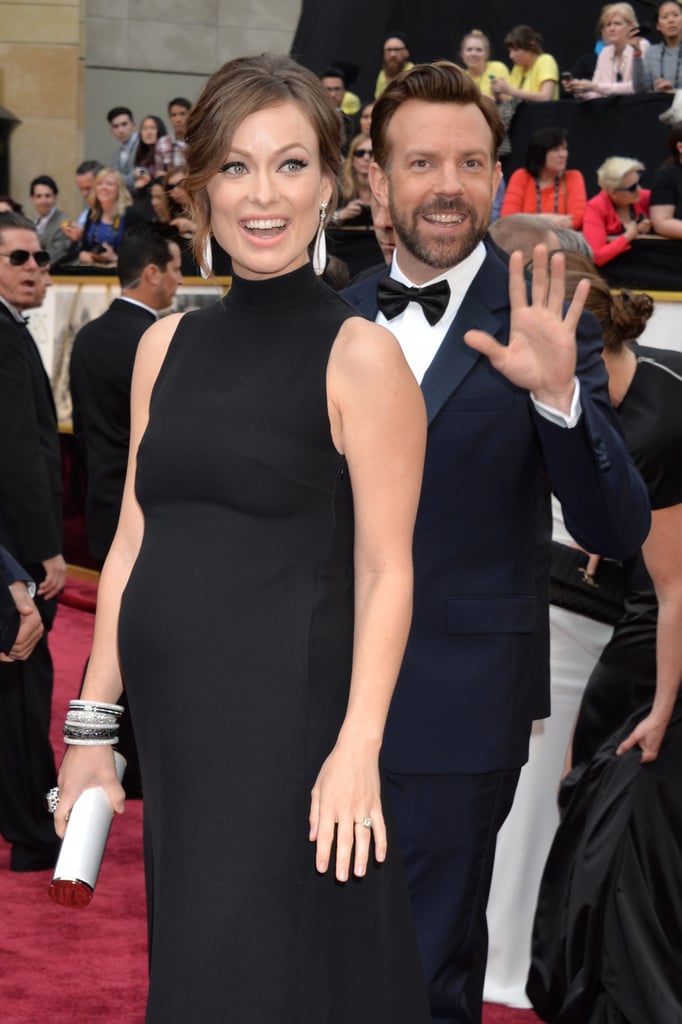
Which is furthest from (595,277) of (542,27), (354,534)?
(542,27)

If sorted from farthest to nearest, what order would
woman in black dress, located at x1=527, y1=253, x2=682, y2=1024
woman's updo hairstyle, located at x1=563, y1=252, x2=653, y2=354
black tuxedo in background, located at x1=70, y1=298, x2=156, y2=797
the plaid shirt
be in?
the plaid shirt < black tuxedo in background, located at x1=70, y1=298, x2=156, y2=797 < woman in black dress, located at x1=527, y1=253, x2=682, y2=1024 < woman's updo hairstyle, located at x1=563, y1=252, x2=653, y2=354

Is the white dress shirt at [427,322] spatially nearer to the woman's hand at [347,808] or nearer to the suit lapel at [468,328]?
the suit lapel at [468,328]

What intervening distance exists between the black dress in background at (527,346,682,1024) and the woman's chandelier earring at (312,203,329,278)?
4.06 feet

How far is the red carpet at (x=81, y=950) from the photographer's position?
3.67 meters

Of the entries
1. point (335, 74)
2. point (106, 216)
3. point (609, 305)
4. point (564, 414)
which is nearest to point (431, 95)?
point (609, 305)

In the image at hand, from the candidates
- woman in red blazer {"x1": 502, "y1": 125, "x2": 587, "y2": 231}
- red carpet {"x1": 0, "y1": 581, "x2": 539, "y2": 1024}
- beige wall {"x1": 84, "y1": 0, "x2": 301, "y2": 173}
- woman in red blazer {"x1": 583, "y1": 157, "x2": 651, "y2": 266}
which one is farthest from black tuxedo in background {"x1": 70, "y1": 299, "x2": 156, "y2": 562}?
beige wall {"x1": 84, "y1": 0, "x2": 301, "y2": 173}

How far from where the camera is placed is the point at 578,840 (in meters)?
3.56

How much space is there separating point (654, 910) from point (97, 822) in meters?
1.77

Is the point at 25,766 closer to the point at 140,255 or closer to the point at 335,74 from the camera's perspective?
the point at 140,255

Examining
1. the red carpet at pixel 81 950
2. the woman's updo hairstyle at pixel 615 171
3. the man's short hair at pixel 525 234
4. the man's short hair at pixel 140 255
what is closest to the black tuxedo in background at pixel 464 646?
the man's short hair at pixel 525 234

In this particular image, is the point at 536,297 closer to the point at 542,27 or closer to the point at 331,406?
the point at 331,406

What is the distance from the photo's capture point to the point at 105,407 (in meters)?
5.56

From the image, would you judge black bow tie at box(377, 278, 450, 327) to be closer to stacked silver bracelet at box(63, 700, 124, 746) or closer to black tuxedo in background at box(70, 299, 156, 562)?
stacked silver bracelet at box(63, 700, 124, 746)

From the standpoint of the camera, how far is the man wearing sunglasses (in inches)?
184
